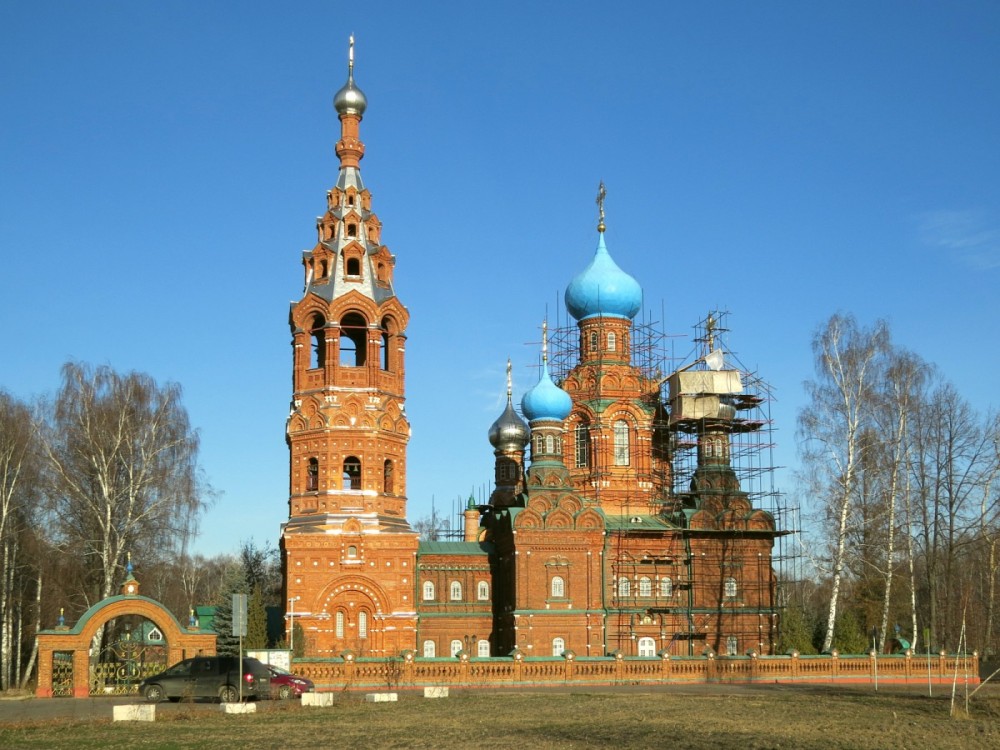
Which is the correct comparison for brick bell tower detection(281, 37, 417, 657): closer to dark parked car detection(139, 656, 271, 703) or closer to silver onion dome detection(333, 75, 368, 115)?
silver onion dome detection(333, 75, 368, 115)

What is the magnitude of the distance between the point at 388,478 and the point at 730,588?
1268 cm

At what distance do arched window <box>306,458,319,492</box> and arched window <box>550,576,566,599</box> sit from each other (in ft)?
27.8

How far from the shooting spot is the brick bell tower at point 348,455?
4050cm

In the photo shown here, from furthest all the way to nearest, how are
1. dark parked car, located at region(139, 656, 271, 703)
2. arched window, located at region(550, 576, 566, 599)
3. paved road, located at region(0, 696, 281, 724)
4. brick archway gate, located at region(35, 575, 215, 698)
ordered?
arched window, located at region(550, 576, 566, 599), brick archway gate, located at region(35, 575, 215, 698), dark parked car, located at region(139, 656, 271, 703), paved road, located at region(0, 696, 281, 724)

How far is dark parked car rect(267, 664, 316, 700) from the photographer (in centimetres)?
2778

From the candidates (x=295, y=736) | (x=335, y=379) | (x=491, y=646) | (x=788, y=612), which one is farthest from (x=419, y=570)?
(x=295, y=736)

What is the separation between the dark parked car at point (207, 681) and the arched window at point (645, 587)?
19.9m

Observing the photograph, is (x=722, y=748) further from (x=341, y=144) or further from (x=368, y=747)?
(x=341, y=144)

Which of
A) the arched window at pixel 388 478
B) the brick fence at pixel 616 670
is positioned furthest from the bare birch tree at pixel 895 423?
the arched window at pixel 388 478

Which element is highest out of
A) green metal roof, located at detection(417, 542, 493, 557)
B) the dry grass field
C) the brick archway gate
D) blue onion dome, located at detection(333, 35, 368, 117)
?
blue onion dome, located at detection(333, 35, 368, 117)

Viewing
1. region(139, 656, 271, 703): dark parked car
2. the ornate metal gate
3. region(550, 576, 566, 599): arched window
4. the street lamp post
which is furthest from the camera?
region(550, 576, 566, 599): arched window

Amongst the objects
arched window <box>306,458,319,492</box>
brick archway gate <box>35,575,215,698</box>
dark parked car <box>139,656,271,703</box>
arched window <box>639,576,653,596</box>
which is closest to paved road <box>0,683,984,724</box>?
dark parked car <box>139,656,271,703</box>

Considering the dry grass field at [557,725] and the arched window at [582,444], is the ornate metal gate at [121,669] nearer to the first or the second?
the dry grass field at [557,725]

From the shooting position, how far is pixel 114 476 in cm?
3928
